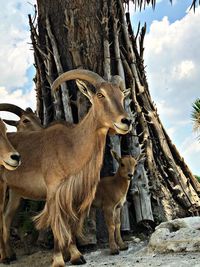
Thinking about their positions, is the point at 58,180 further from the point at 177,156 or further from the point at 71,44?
the point at 177,156

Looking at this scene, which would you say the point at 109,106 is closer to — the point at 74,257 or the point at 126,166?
the point at 126,166

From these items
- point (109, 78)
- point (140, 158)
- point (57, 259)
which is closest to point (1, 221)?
point (57, 259)

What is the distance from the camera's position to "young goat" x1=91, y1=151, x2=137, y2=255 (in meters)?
7.68

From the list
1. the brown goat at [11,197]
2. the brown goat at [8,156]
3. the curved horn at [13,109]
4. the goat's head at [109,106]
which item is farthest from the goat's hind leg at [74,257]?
the curved horn at [13,109]

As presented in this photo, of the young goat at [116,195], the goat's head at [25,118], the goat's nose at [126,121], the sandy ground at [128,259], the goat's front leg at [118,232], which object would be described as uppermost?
the goat's head at [25,118]

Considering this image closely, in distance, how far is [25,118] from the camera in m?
9.09

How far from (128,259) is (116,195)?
1.16 meters

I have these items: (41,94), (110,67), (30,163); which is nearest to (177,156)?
(110,67)

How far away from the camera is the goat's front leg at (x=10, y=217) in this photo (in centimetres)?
804

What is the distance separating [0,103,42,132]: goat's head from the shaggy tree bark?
1.72ft

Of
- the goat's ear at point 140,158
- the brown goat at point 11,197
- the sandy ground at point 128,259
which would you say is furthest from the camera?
the goat's ear at point 140,158

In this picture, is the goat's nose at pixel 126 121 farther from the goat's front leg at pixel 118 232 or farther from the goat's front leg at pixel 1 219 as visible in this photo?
the goat's front leg at pixel 1 219

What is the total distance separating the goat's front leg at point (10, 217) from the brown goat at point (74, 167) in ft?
3.52

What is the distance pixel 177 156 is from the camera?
409 inches
